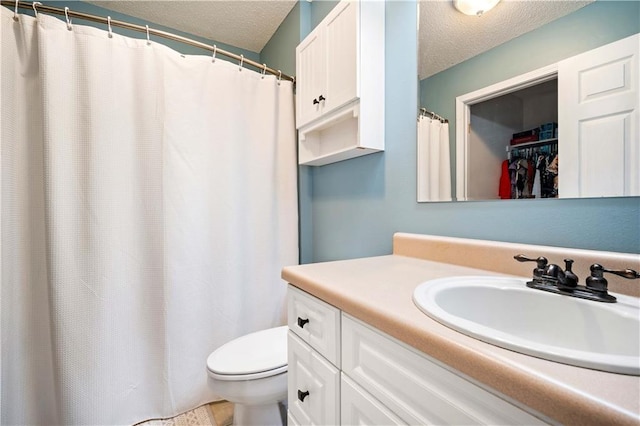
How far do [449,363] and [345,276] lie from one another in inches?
16.3

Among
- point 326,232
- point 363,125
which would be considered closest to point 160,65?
point 363,125

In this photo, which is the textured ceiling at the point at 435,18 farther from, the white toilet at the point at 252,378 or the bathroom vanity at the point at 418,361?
the white toilet at the point at 252,378

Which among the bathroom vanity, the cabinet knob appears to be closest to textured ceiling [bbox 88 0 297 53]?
the bathroom vanity

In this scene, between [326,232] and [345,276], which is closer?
[345,276]

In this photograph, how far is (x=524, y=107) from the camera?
2.69ft

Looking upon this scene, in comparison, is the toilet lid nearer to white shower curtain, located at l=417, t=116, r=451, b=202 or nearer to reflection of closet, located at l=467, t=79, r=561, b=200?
white shower curtain, located at l=417, t=116, r=451, b=202

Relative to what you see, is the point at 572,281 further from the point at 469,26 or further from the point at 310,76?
the point at 310,76

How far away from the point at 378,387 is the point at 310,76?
1.43 meters

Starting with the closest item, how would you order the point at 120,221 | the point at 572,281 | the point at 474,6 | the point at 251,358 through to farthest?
the point at 572,281 < the point at 474,6 < the point at 251,358 < the point at 120,221

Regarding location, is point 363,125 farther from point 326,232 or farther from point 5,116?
point 5,116

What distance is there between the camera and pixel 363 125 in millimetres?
1217

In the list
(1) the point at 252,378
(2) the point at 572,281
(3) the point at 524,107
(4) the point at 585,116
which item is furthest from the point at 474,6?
(1) the point at 252,378

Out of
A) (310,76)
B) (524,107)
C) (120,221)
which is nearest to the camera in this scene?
(524,107)

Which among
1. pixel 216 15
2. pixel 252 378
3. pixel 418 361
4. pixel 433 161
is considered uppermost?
pixel 216 15
